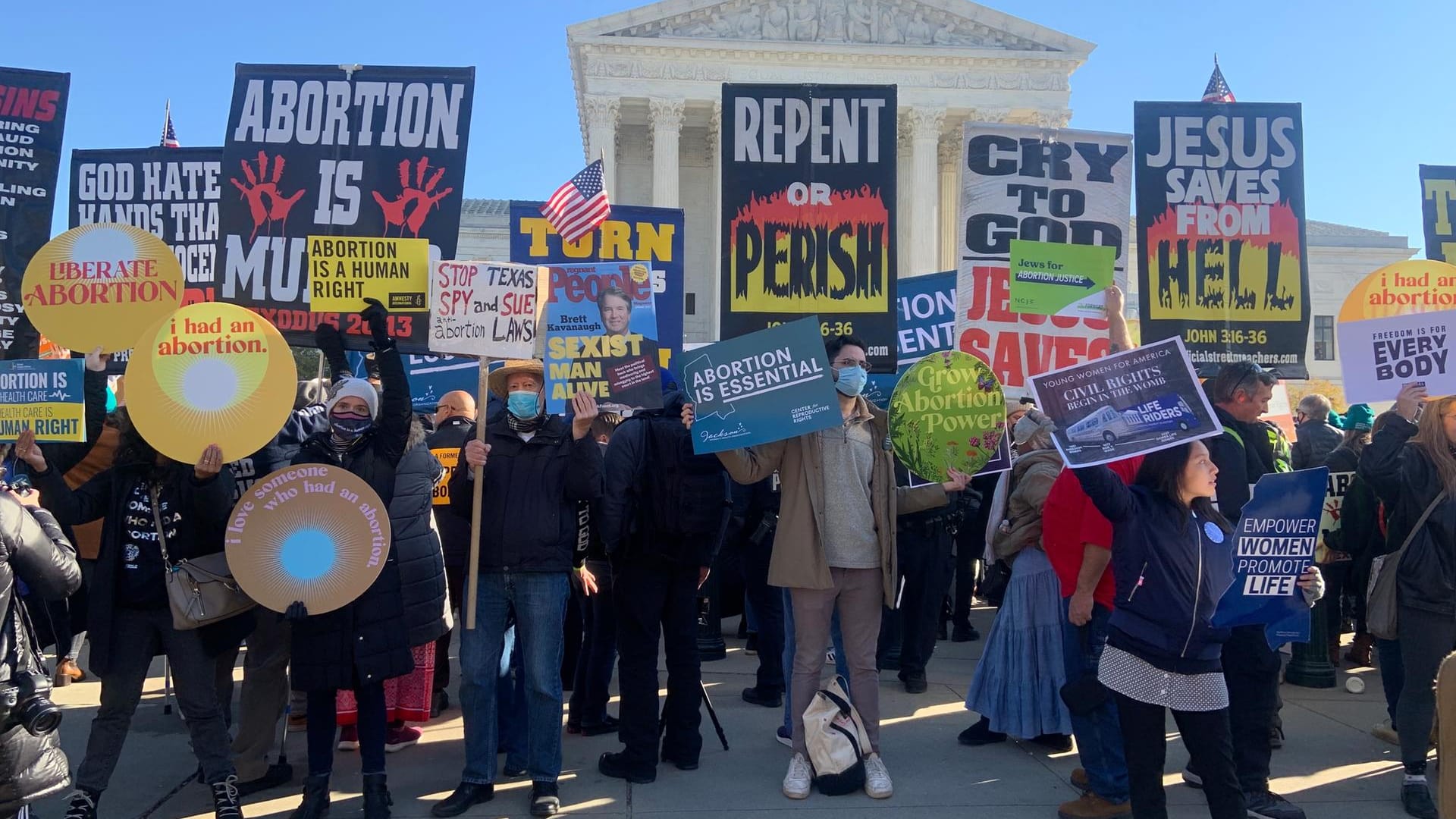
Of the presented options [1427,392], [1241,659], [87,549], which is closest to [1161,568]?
[1241,659]

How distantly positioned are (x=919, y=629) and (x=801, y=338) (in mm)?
2807

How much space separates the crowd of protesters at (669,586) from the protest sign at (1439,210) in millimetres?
2218

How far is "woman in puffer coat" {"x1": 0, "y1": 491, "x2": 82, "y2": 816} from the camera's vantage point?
3559 mm

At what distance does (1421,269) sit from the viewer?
6297 millimetres

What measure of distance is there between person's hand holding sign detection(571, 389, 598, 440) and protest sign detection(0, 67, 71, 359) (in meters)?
3.12

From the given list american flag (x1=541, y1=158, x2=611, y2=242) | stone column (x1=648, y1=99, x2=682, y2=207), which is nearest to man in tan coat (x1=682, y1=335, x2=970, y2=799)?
american flag (x1=541, y1=158, x2=611, y2=242)

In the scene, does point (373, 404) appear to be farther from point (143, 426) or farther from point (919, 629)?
point (919, 629)

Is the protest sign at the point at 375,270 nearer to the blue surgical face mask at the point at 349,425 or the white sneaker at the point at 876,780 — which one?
the blue surgical face mask at the point at 349,425

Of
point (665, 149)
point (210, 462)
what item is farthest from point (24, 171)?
point (665, 149)

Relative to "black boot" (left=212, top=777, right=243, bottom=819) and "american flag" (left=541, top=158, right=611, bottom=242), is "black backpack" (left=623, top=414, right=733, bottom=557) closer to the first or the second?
"black boot" (left=212, top=777, right=243, bottom=819)

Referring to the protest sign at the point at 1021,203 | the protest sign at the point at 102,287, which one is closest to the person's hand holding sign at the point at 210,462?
the protest sign at the point at 102,287

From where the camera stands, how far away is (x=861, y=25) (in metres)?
51.2

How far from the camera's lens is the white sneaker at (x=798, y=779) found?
16.5 feet

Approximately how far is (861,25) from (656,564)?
49641 mm
